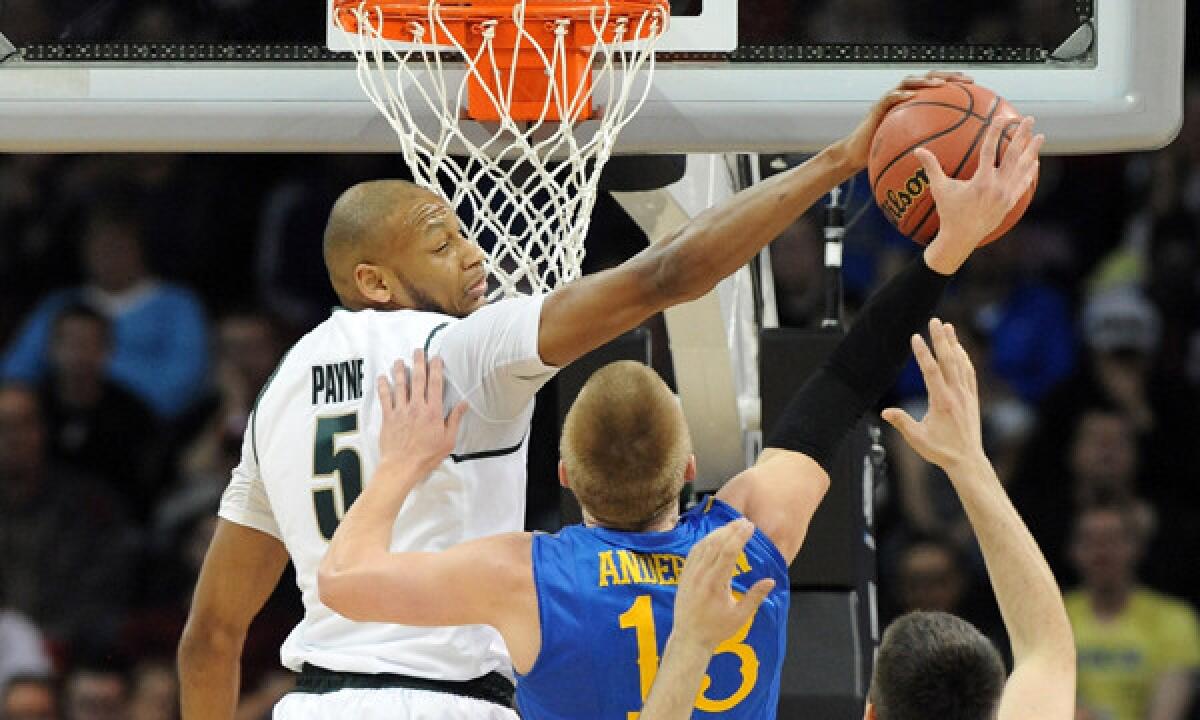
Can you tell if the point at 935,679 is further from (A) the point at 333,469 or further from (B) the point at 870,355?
(A) the point at 333,469

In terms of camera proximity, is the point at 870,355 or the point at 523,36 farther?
the point at 523,36

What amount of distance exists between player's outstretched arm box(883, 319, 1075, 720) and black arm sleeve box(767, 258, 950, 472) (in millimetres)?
269

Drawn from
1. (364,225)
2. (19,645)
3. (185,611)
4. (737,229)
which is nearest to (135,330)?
(185,611)

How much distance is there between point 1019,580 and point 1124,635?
438cm

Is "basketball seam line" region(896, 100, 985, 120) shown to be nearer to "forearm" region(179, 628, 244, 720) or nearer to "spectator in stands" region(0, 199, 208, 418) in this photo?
"forearm" region(179, 628, 244, 720)

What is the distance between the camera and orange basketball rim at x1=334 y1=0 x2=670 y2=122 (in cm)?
389

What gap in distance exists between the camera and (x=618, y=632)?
2.97 metres

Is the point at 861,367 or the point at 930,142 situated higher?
the point at 930,142

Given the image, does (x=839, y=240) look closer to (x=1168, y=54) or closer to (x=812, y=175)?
(x=1168, y=54)

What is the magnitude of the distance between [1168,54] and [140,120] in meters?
2.24

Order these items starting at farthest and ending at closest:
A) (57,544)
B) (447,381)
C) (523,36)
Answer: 1. (57,544)
2. (523,36)
3. (447,381)

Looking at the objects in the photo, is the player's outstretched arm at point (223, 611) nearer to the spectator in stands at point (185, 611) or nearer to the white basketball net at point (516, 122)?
the white basketball net at point (516, 122)

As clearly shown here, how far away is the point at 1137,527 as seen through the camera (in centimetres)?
696

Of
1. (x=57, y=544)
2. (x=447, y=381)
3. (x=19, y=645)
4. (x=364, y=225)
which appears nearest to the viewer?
(x=447, y=381)
